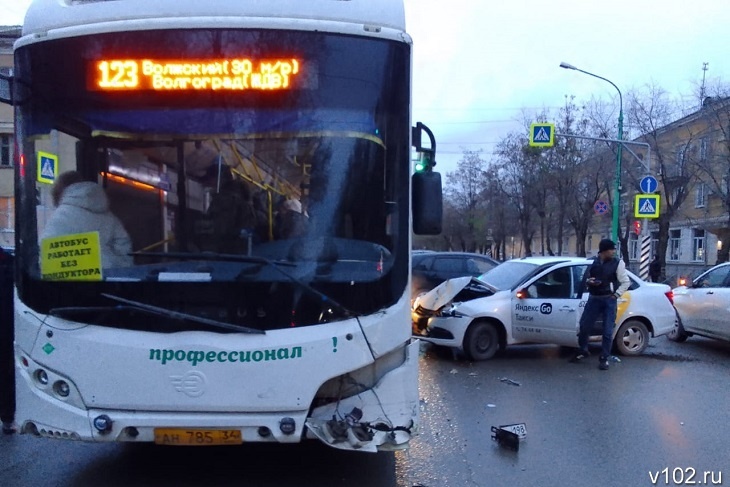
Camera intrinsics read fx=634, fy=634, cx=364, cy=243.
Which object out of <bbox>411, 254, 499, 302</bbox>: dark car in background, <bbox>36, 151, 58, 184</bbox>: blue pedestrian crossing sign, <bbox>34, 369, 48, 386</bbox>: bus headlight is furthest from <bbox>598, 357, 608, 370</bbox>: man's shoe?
<bbox>411, 254, 499, 302</bbox>: dark car in background

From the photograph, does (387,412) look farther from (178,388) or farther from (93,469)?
(93,469)

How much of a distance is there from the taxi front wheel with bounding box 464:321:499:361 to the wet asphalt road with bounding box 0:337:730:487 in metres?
1.44

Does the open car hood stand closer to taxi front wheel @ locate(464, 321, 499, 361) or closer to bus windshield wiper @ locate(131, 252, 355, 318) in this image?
taxi front wheel @ locate(464, 321, 499, 361)

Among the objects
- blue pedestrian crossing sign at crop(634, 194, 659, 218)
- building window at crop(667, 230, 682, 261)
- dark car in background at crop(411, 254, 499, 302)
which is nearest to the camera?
dark car in background at crop(411, 254, 499, 302)

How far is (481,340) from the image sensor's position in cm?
950

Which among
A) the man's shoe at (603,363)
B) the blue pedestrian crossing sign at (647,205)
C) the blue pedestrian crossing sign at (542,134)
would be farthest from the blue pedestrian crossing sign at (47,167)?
the blue pedestrian crossing sign at (542,134)

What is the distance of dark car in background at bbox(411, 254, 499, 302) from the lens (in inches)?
663

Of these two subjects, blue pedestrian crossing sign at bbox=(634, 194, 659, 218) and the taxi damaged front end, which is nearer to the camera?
the taxi damaged front end

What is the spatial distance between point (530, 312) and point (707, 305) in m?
3.63

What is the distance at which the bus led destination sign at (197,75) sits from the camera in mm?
3994

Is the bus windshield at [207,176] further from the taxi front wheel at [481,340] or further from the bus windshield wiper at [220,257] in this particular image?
the taxi front wheel at [481,340]

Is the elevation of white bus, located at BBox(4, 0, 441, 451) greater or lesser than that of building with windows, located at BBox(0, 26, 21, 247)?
lesser

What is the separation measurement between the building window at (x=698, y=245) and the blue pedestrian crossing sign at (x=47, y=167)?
39496mm

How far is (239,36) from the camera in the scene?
158 inches
